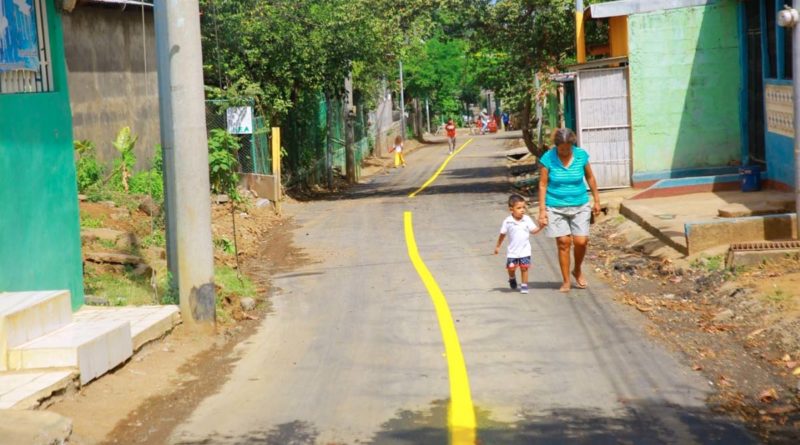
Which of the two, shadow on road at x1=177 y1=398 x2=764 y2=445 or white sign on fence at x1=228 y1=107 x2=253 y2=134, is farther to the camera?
white sign on fence at x1=228 y1=107 x2=253 y2=134

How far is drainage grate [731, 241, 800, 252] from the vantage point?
11.9m

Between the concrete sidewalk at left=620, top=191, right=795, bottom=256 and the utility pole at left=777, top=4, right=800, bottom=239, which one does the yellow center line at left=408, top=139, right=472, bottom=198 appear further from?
the utility pole at left=777, top=4, right=800, bottom=239

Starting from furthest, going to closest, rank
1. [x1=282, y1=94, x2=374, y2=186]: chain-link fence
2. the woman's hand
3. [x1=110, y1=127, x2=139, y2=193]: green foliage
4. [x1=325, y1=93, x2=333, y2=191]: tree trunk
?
[x1=325, y1=93, x2=333, y2=191]: tree trunk
[x1=282, y1=94, x2=374, y2=186]: chain-link fence
[x1=110, y1=127, x2=139, y2=193]: green foliage
the woman's hand

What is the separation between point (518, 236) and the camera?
12.1 meters

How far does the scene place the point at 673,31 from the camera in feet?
74.5

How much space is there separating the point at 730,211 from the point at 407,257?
4517 mm

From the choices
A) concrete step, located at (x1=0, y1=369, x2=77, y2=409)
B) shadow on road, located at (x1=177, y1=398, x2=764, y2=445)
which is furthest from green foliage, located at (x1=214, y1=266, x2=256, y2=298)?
shadow on road, located at (x1=177, y1=398, x2=764, y2=445)

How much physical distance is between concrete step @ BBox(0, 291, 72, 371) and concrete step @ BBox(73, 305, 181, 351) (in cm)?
57

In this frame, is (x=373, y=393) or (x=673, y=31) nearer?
(x=373, y=393)

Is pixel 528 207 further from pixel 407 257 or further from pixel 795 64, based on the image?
pixel 795 64

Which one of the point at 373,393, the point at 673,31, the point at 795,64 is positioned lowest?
the point at 373,393

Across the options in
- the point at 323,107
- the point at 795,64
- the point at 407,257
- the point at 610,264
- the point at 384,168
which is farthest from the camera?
the point at 384,168

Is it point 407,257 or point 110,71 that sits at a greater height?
point 110,71

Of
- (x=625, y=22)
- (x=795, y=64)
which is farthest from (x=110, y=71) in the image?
(x=795, y=64)
